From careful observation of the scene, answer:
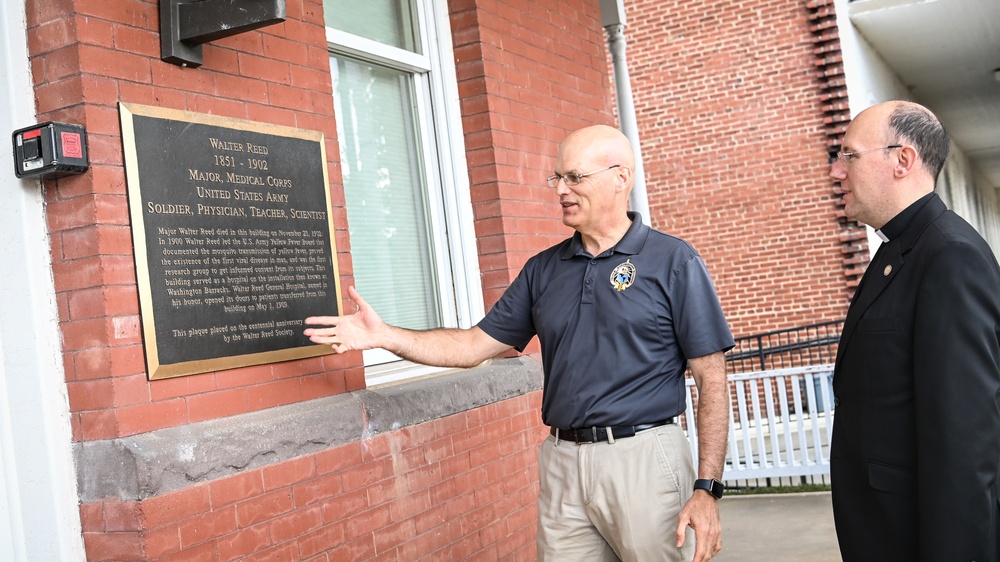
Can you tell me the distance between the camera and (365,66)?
5137 mm

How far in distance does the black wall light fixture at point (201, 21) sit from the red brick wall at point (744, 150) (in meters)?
13.1

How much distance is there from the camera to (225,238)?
11.9 feet

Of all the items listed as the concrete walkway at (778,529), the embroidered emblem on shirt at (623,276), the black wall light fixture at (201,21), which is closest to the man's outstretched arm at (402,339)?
the embroidered emblem on shirt at (623,276)

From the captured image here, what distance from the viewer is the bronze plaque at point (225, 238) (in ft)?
11.1

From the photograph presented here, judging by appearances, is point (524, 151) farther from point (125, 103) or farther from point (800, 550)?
point (800, 550)

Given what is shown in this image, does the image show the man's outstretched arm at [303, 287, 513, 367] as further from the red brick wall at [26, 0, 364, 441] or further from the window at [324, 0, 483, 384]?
the window at [324, 0, 483, 384]

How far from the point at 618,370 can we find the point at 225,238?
151cm

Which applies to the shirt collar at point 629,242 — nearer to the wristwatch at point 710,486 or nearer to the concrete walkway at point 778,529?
the wristwatch at point 710,486

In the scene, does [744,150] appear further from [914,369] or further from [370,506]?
[914,369]

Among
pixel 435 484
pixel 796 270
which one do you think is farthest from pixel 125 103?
pixel 796 270

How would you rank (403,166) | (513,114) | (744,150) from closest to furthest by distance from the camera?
(403,166) → (513,114) → (744,150)

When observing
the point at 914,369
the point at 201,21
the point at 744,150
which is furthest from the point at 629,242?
the point at 744,150

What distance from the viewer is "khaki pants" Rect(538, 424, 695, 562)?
340 centimetres

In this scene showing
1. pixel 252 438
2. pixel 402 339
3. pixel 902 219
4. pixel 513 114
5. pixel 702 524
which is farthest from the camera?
pixel 513 114
